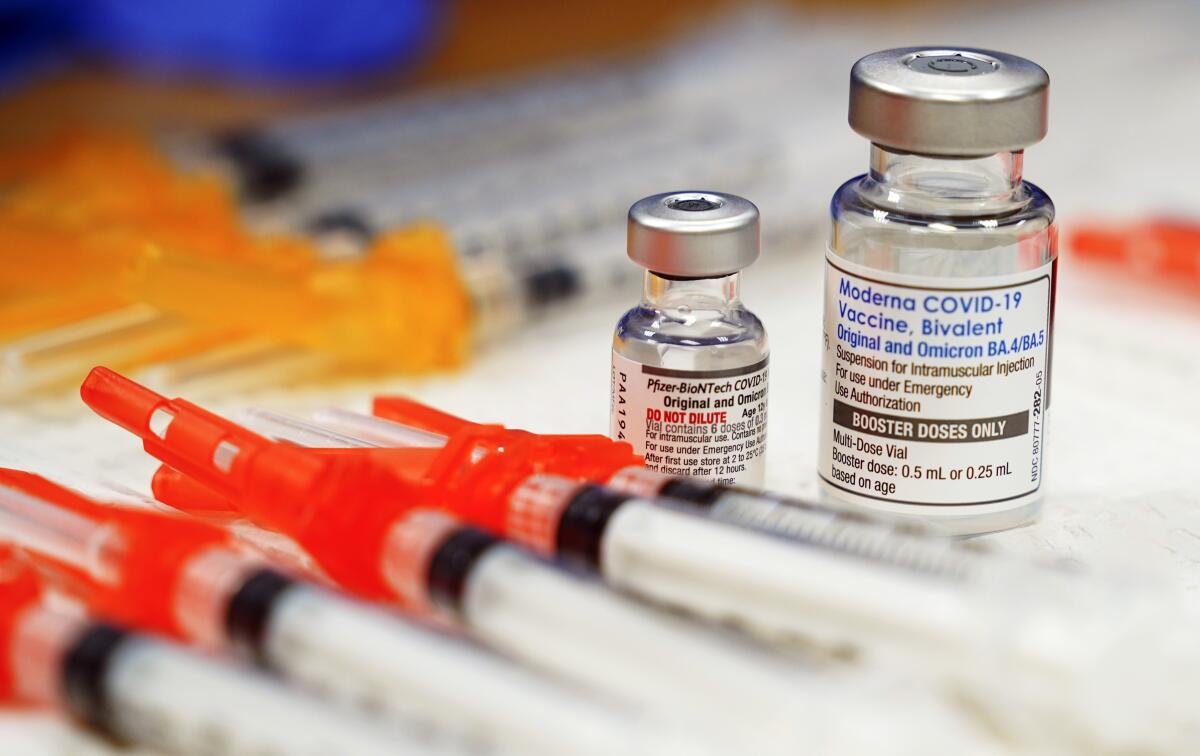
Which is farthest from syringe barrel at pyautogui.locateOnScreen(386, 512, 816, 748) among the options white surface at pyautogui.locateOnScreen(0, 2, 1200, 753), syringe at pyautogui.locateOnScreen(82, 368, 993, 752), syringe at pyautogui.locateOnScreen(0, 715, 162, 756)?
white surface at pyautogui.locateOnScreen(0, 2, 1200, 753)

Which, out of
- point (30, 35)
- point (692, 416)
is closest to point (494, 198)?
point (692, 416)

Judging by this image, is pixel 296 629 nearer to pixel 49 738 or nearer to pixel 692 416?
pixel 49 738

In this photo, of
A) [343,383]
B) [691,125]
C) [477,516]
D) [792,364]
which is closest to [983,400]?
[477,516]

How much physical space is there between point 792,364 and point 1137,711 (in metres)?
0.63

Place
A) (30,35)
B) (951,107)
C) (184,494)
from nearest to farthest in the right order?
(951,107) → (184,494) → (30,35)

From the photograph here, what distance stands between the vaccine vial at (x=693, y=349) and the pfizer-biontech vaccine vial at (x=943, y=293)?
0.18 ft

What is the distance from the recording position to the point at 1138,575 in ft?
2.52

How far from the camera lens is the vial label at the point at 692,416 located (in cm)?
92

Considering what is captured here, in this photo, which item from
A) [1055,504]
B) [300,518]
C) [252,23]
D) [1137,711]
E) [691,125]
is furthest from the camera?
[252,23]

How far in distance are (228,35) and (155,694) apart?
60.1 inches

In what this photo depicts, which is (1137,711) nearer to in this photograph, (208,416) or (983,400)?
(983,400)

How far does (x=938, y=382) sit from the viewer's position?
0.90m

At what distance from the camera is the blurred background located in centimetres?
119

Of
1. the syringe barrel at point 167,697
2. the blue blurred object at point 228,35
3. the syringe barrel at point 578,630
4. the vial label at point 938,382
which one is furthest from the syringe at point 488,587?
A: the blue blurred object at point 228,35
